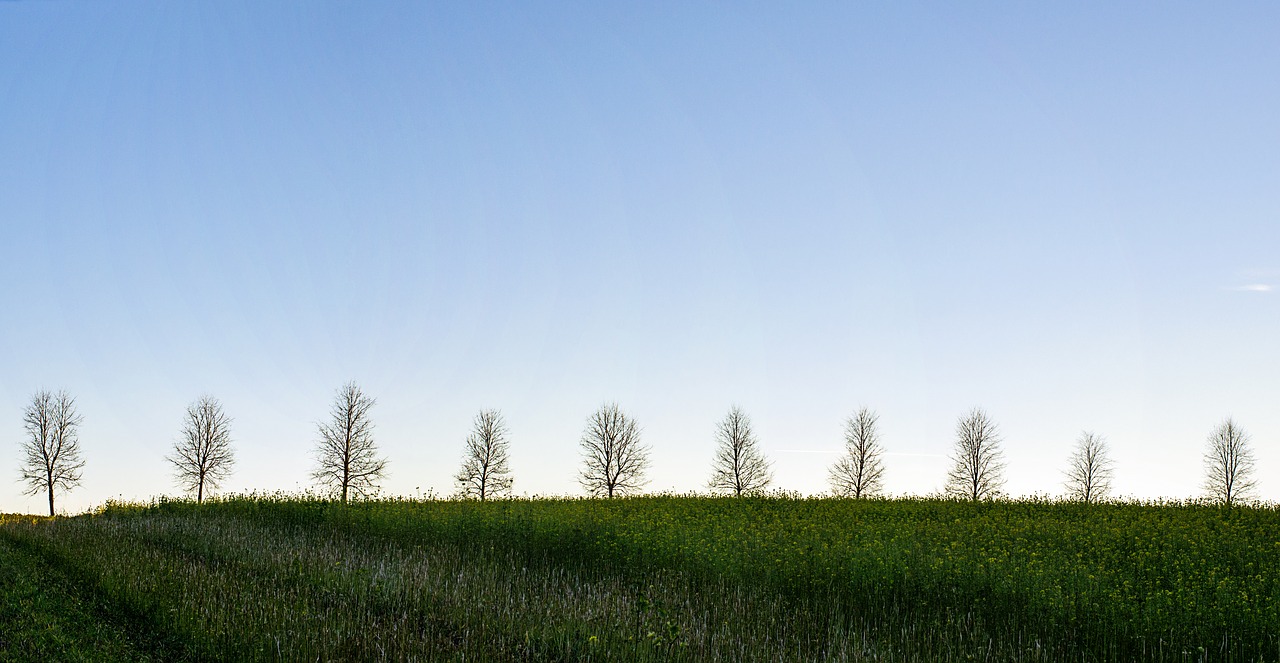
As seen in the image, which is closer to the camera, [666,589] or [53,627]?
[53,627]

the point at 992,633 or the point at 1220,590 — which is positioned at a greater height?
the point at 1220,590

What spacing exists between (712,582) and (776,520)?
675cm

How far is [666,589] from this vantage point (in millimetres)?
14109

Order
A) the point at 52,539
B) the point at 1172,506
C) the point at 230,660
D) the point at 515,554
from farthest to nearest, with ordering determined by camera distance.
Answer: the point at 1172,506 → the point at 52,539 → the point at 515,554 → the point at 230,660

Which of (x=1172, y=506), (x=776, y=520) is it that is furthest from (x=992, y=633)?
(x=1172, y=506)

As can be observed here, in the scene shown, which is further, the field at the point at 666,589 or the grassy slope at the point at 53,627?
the field at the point at 666,589

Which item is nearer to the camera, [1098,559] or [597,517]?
[1098,559]

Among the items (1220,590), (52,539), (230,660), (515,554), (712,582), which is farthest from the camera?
(52,539)

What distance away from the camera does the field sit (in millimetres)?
10086

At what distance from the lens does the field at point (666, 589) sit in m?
10.1

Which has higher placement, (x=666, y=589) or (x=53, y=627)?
(x=666, y=589)

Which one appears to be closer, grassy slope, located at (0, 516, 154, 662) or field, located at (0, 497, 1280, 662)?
grassy slope, located at (0, 516, 154, 662)

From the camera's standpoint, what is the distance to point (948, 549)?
1603 cm

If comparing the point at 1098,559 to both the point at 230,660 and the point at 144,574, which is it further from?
the point at 144,574
